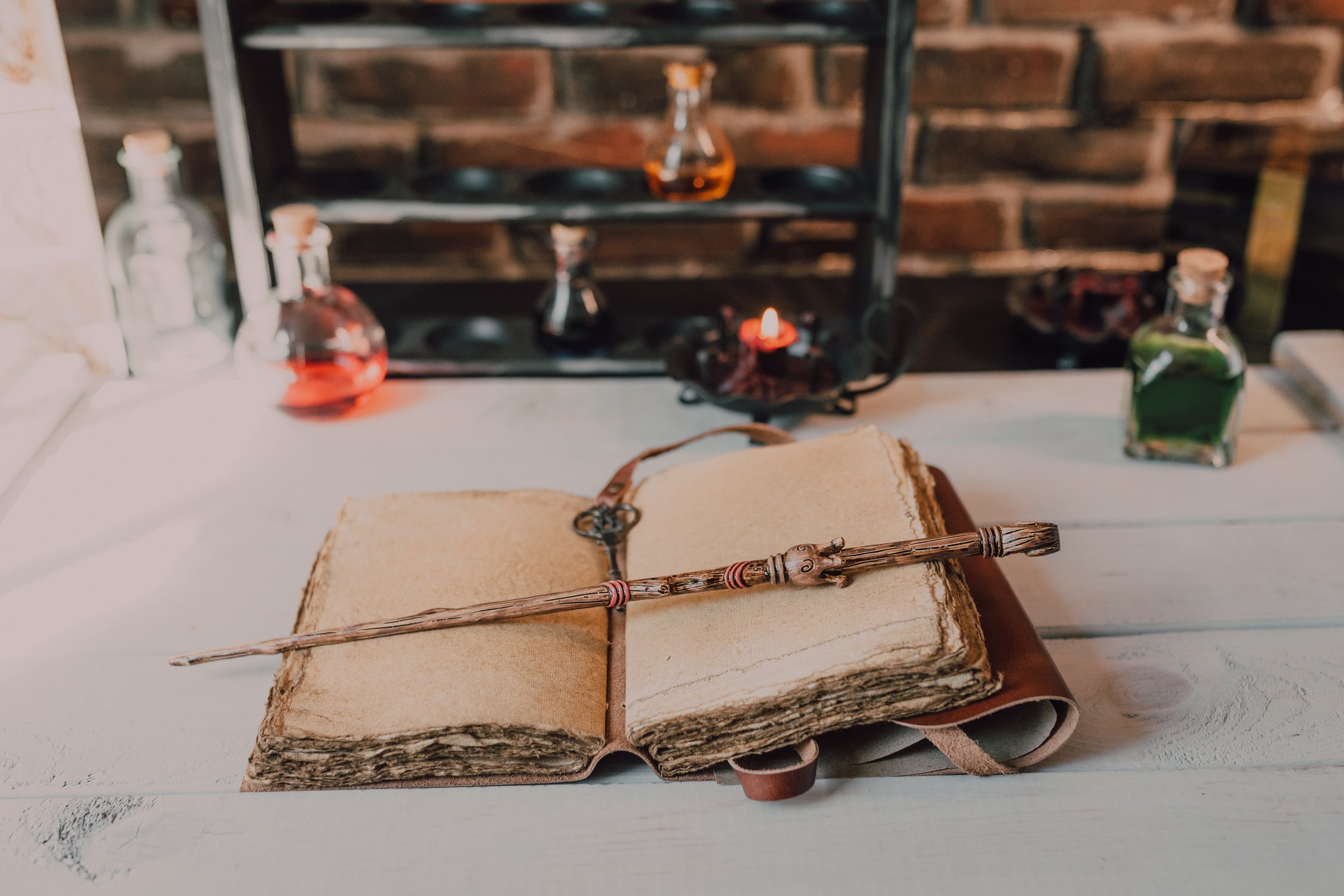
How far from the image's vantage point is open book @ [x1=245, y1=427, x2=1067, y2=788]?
0.68 m

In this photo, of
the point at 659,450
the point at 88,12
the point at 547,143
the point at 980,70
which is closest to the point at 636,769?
the point at 659,450

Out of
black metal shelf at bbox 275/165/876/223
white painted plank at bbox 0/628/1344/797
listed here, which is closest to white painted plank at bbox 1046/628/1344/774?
white painted plank at bbox 0/628/1344/797

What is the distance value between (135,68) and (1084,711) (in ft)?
4.29

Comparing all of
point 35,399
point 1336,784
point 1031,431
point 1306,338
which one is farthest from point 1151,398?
point 35,399

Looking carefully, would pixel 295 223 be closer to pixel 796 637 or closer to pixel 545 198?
pixel 545 198

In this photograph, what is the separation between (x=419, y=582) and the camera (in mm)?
810

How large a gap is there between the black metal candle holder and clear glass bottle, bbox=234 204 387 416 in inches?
11.7

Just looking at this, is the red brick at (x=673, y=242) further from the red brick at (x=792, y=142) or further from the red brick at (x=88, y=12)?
the red brick at (x=88, y=12)

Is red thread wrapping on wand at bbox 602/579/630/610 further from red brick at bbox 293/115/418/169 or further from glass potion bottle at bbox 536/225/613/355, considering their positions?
red brick at bbox 293/115/418/169

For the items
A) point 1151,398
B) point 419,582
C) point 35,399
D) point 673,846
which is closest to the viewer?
point 673,846

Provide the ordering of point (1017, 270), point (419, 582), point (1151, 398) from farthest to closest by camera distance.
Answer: point (1017, 270), point (1151, 398), point (419, 582)

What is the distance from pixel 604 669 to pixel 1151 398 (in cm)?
57

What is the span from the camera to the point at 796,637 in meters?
0.70

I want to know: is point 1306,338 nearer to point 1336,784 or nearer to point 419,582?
point 1336,784
